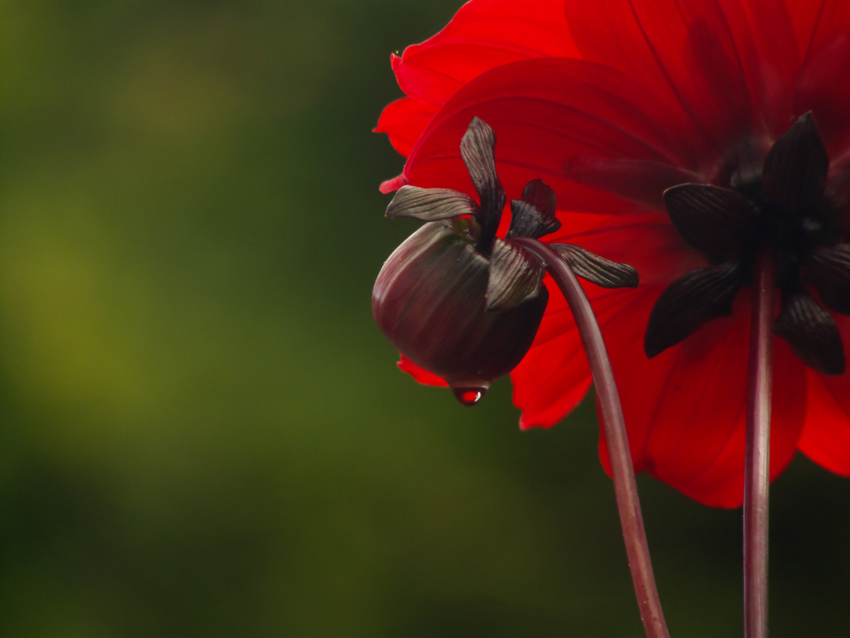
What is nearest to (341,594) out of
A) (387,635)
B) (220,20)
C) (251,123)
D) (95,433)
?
(387,635)

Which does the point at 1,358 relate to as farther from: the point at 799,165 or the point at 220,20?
the point at 799,165

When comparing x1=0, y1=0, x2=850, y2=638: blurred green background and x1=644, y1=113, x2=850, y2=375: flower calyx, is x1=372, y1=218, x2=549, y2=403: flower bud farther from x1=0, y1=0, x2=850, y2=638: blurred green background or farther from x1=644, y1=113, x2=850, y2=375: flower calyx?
x1=0, y1=0, x2=850, y2=638: blurred green background

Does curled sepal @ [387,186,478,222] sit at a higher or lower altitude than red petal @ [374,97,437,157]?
lower

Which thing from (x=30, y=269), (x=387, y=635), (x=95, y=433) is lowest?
(x=387, y=635)

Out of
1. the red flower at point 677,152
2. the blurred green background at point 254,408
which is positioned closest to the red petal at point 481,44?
the red flower at point 677,152

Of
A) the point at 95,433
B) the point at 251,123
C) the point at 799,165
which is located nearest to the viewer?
the point at 799,165

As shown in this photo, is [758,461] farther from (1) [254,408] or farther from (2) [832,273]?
(1) [254,408]

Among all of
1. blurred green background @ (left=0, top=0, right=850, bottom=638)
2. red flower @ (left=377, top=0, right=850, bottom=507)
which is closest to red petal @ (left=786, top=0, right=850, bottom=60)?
red flower @ (left=377, top=0, right=850, bottom=507)
